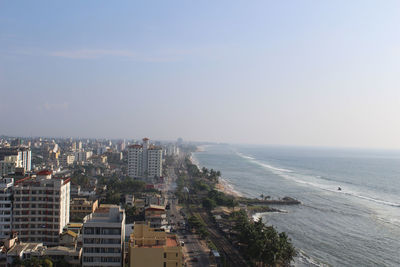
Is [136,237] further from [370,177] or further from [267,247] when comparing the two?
[370,177]

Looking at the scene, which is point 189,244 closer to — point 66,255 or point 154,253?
point 66,255

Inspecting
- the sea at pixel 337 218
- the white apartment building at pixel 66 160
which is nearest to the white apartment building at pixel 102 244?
the sea at pixel 337 218

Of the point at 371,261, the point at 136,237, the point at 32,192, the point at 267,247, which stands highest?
the point at 32,192

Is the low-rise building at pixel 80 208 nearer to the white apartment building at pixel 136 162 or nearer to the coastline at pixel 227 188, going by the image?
the coastline at pixel 227 188

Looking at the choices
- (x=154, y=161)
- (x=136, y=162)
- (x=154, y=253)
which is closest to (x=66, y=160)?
(x=136, y=162)

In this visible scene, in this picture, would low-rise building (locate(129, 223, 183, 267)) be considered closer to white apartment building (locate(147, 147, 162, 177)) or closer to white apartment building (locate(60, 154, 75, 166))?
white apartment building (locate(147, 147, 162, 177))

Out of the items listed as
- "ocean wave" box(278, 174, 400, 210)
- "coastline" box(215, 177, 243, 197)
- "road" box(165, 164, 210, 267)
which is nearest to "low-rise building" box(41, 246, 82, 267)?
"road" box(165, 164, 210, 267)

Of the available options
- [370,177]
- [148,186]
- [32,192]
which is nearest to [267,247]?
[32,192]
